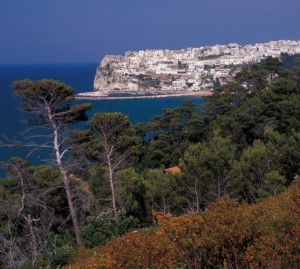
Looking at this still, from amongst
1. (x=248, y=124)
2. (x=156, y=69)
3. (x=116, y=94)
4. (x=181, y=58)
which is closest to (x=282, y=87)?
(x=248, y=124)

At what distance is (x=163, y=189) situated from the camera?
1232cm

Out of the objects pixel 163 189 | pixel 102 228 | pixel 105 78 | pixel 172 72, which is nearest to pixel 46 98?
pixel 102 228

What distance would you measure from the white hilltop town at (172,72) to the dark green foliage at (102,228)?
60.4 metres

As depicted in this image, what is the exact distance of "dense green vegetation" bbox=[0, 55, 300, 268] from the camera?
346 cm

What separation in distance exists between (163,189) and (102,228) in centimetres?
335

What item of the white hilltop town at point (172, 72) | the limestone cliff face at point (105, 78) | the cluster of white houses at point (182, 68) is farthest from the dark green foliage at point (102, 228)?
the limestone cliff face at point (105, 78)

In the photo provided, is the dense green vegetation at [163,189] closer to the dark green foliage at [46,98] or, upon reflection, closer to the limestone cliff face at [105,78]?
the dark green foliage at [46,98]

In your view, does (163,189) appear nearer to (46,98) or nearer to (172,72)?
(46,98)

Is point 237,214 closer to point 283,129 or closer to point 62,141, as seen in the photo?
point 62,141

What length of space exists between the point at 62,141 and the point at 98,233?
2.10m

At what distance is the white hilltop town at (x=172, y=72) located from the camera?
76725mm

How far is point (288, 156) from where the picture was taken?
43.8 ft

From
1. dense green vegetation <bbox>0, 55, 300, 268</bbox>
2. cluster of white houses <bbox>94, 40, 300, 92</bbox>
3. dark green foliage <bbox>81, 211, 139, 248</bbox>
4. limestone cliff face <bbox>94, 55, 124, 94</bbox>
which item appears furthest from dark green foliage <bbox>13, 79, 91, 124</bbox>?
limestone cliff face <bbox>94, 55, 124, 94</bbox>

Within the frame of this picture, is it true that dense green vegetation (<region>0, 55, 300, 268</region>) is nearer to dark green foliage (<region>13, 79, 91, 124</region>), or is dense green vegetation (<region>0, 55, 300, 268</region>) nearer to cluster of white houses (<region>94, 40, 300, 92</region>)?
dark green foliage (<region>13, 79, 91, 124</region>)
